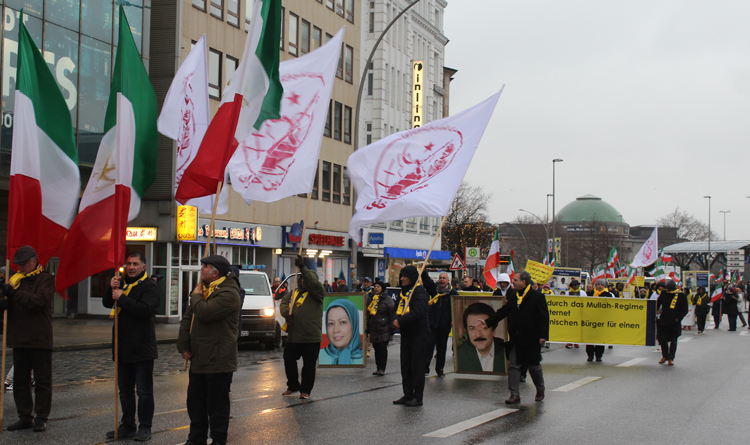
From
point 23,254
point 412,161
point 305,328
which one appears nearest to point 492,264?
point 412,161

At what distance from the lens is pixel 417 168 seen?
11047 millimetres

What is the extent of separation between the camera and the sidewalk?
1864 centimetres

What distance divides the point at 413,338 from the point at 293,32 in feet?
94.4

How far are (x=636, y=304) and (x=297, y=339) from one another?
9.30 m

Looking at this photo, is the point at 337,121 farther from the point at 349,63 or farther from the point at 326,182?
the point at 349,63

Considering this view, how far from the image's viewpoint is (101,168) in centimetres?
874

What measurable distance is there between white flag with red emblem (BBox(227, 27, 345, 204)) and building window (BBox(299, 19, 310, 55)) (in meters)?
27.5

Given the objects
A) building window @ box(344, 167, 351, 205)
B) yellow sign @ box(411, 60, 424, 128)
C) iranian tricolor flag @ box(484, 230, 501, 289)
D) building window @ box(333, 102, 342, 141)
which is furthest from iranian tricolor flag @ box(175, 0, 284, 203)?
yellow sign @ box(411, 60, 424, 128)

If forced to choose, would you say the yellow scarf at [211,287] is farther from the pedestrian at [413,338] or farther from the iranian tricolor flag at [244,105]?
the pedestrian at [413,338]

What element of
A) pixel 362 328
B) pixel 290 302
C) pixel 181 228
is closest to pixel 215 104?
pixel 181 228

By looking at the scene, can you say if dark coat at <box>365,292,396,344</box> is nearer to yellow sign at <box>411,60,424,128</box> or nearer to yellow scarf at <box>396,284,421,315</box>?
yellow scarf at <box>396,284,421,315</box>

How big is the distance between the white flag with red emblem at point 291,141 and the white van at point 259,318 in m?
8.73

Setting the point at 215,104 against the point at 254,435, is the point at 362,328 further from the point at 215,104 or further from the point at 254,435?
the point at 215,104

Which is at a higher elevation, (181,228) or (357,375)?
(181,228)
